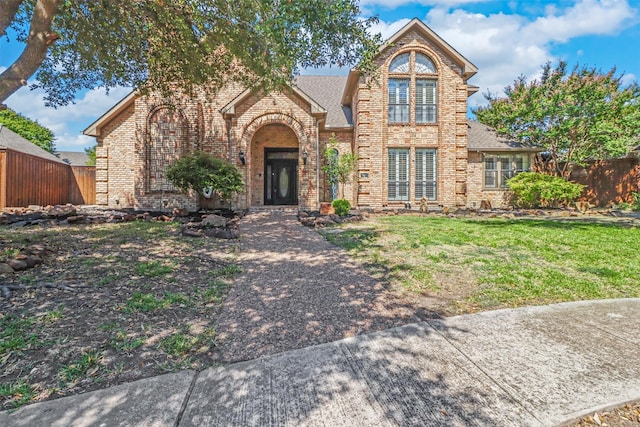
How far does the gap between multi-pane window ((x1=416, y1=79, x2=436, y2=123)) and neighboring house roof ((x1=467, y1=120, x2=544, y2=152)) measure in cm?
296

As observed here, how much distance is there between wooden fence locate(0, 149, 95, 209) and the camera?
535 inches

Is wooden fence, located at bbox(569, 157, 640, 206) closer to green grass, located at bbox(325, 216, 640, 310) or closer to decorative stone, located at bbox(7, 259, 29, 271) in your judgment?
green grass, located at bbox(325, 216, 640, 310)

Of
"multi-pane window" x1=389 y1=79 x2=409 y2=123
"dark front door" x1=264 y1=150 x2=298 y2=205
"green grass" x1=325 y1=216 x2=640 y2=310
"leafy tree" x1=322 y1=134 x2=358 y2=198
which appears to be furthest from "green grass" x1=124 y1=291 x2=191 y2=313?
"multi-pane window" x1=389 y1=79 x2=409 y2=123

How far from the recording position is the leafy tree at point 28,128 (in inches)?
1313

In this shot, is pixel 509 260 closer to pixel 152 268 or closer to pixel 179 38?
pixel 152 268

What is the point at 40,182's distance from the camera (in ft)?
51.5

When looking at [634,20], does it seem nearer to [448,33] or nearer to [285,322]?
[448,33]

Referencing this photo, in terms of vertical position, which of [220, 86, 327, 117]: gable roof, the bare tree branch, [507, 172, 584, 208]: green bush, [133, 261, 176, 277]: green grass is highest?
[220, 86, 327, 117]: gable roof

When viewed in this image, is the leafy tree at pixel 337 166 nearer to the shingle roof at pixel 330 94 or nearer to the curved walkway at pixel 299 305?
the shingle roof at pixel 330 94

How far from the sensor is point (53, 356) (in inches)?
92.7

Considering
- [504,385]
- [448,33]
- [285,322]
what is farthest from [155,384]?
[448,33]

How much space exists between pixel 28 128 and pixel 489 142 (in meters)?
47.6

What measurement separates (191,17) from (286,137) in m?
8.91

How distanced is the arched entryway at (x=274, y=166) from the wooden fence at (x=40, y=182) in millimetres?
10493
